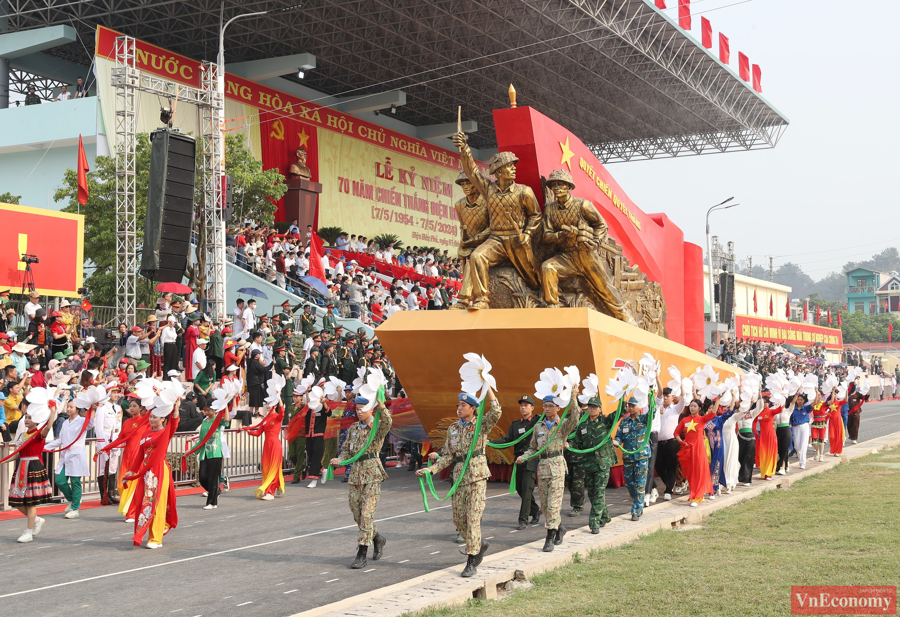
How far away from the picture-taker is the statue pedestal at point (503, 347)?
38.8ft

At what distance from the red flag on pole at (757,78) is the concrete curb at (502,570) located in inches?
1316

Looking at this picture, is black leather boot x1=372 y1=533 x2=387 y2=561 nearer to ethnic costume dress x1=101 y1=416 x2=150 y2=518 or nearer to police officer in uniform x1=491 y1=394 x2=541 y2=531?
police officer in uniform x1=491 y1=394 x2=541 y2=531

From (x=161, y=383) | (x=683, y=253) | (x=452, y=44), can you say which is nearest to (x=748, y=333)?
(x=452, y=44)

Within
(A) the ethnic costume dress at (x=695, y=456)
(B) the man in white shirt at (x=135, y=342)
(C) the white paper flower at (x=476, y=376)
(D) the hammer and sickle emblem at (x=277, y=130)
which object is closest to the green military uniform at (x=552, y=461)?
(C) the white paper flower at (x=476, y=376)

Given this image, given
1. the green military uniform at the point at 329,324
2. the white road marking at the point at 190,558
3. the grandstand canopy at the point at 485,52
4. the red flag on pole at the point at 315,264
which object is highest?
the grandstand canopy at the point at 485,52

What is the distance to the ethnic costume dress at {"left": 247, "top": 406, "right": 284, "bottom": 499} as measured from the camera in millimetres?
12469

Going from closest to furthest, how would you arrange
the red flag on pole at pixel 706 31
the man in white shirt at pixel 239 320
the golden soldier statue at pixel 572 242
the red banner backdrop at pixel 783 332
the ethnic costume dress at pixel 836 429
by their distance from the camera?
the golden soldier statue at pixel 572 242 → the ethnic costume dress at pixel 836 429 → the man in white shirt at pixel 239 320 → the red flag on pole at pixel 706 31 → the red banner backdrop at pixel 783 332

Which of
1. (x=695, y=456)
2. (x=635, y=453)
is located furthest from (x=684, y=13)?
(x=635, y=453)

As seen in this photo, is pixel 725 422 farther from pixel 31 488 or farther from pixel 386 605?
pixel 31 488

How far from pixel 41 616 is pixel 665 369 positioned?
420 inches

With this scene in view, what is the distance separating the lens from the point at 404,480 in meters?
14.4

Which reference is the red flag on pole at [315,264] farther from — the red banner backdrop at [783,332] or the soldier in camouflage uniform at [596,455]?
the red banner backdrop at [783,332]

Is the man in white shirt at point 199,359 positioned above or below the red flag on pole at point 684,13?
below

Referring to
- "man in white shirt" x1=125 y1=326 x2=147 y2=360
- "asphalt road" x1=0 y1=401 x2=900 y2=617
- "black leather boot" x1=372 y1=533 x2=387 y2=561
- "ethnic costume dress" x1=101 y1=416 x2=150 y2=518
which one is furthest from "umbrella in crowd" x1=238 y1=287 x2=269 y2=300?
"black leather boot" x1=372 y1=533 x2=387 y2=561
